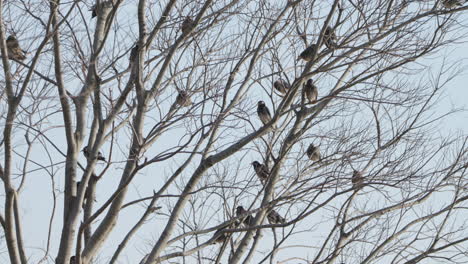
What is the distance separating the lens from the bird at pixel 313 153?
236 inches

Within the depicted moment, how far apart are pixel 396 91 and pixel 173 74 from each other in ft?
6.09

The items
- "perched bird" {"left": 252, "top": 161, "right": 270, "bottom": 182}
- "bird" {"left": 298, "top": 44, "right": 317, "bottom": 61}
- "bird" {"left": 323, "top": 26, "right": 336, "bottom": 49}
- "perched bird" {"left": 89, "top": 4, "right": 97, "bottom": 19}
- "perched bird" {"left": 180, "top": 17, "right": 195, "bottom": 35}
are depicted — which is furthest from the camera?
"perched bird" {"left": 252, "top": 161, "right": 270, "bottom": 182}

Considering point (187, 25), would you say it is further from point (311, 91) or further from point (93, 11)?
point (311, 91)

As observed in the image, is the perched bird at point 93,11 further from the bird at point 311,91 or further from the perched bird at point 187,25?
the bird at point 311,91

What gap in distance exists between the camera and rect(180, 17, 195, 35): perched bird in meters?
5.12

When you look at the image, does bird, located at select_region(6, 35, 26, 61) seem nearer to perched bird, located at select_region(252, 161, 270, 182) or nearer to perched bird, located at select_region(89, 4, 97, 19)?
perched bird, located at select_region(89, 4, 97, 19)

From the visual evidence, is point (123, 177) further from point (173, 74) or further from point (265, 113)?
point (265, 113)

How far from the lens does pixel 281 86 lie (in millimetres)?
6273

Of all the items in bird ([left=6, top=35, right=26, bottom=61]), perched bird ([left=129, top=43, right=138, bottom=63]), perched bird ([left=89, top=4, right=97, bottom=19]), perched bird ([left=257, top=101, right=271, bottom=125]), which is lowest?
bird ([left=6, top=35, right=26, bottom=61])

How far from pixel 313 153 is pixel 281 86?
66 centimetres

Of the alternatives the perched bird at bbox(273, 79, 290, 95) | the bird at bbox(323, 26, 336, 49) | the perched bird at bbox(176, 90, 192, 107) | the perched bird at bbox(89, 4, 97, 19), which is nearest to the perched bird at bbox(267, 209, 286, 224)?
the perched bird at bbox(273, 79, 290, 95)

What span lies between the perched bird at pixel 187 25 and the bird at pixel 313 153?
1503 mm

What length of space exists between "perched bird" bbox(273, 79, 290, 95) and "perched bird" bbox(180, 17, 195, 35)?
3.38 ft

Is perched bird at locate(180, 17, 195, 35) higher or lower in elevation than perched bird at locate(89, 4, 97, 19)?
lower
